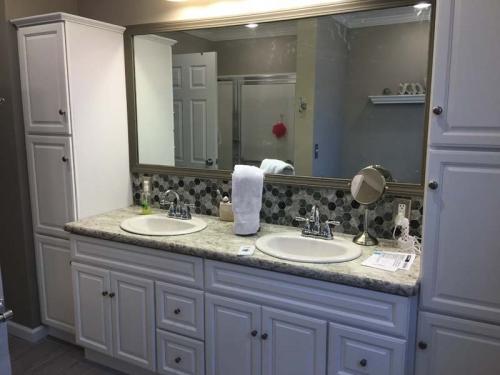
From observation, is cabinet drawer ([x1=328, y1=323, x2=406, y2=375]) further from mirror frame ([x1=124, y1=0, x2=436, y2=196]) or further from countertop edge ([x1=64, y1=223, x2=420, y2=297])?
mirror frame ([x1=124, y1=0, x2=436, y2=196])

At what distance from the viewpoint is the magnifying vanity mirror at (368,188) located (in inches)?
78.7

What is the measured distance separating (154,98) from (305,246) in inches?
53.8

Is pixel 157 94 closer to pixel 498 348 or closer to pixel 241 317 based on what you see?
pixel 241 317

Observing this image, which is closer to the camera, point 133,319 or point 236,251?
point 236,251

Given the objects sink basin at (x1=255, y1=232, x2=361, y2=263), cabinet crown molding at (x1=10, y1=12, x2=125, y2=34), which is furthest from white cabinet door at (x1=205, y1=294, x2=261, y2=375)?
cabinet crown molding at (x1=10, y1=12, x2=125, y2=34)

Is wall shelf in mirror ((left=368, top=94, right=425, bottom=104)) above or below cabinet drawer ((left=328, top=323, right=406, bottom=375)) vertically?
above

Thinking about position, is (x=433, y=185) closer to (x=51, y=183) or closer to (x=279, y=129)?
(x=279, y=129)

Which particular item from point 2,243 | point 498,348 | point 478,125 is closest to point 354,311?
point 498,348

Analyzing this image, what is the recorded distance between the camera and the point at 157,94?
2725mm

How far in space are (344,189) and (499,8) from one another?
103 cm

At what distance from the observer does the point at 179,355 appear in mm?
2160

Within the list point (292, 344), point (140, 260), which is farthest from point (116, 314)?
point (292, 344)

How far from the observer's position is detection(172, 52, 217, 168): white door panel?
2500mm

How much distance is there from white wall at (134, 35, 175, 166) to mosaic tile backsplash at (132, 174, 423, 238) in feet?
0.59
